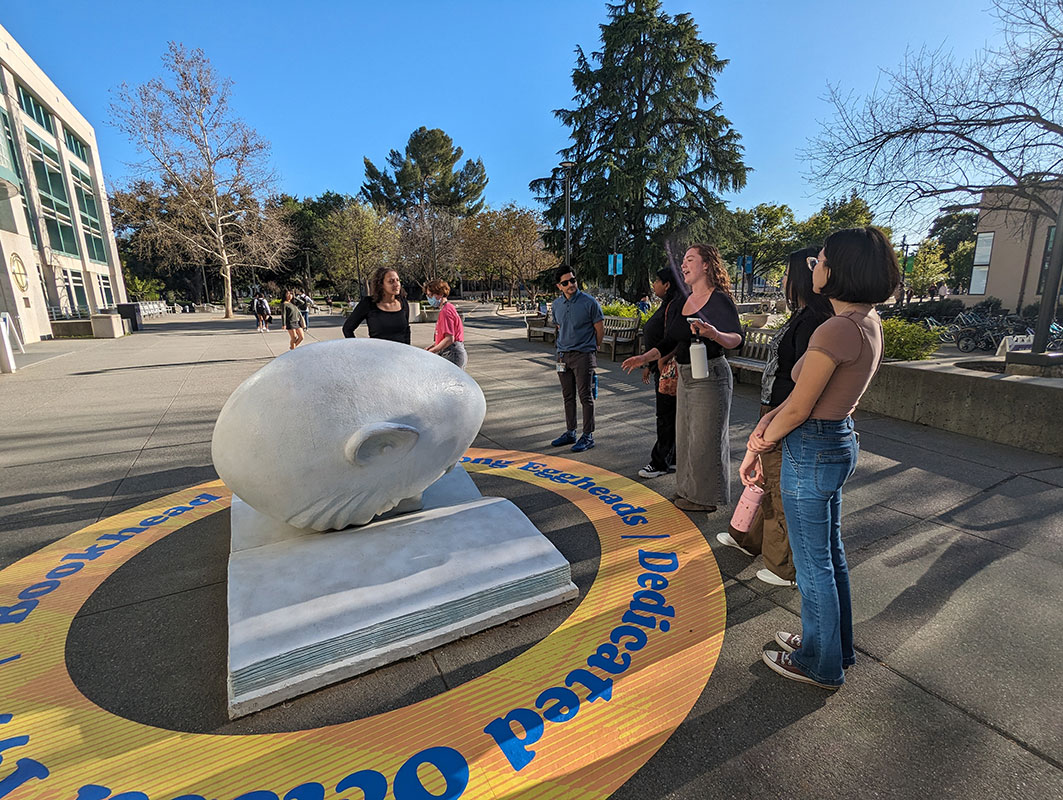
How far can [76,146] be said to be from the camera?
3048 cm

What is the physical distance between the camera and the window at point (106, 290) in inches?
1223

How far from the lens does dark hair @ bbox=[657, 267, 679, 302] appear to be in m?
4.23

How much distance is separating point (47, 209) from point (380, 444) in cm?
3299

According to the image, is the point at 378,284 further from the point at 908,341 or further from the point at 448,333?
the point at 908,341

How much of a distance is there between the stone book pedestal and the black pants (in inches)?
79.9

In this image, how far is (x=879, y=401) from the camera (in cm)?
709

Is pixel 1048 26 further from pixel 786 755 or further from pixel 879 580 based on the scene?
pixel 786 755

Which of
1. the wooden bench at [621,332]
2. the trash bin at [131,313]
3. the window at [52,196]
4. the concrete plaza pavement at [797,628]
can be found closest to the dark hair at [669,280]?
the concrete plaza pavement at [797,628]

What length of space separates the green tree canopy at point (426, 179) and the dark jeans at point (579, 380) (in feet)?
183

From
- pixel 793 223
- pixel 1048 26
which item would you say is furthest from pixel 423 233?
pixel 793 223

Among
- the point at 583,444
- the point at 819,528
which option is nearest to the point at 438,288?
the point at 583,444

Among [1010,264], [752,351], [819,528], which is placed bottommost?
[752,351]

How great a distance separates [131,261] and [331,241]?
29.6m

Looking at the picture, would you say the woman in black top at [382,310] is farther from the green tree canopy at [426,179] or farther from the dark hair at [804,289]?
the green tree canopy at [426,179]
